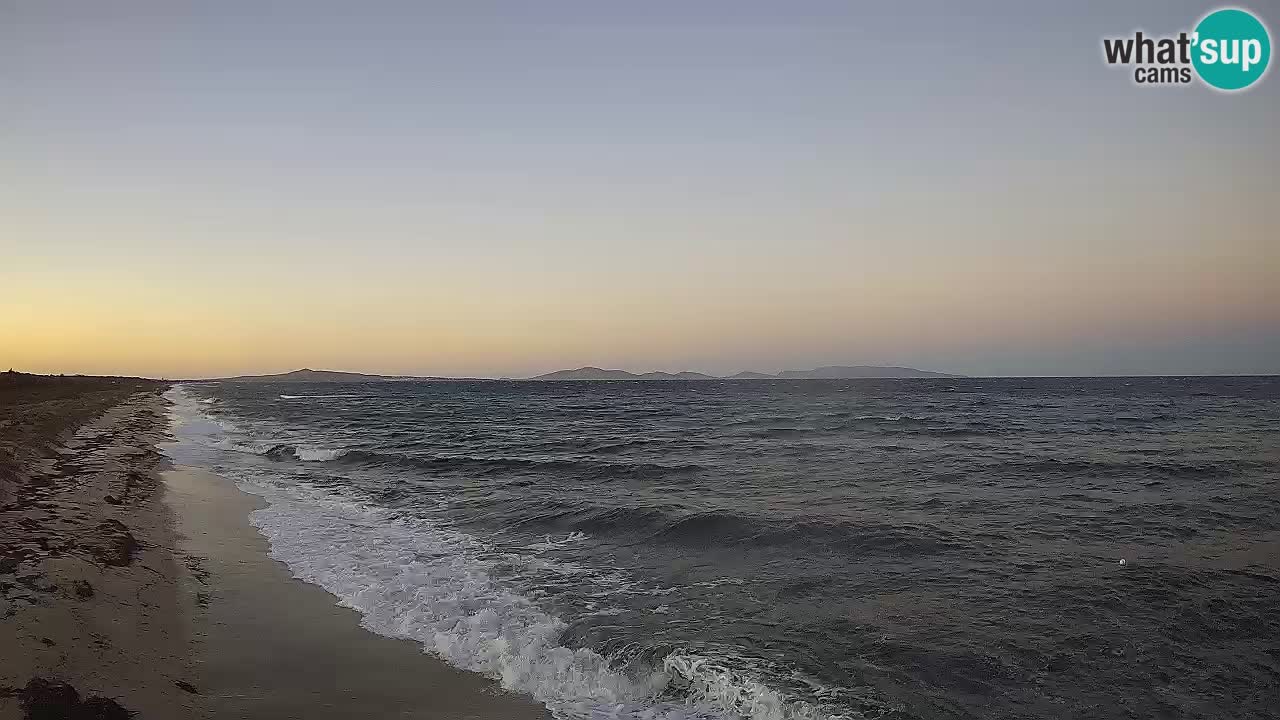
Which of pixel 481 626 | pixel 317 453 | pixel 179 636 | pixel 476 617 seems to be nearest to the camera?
pixel 179 636

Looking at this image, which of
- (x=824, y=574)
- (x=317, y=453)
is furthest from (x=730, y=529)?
(x=317, y=453)

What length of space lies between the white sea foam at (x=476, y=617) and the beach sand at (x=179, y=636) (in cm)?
37

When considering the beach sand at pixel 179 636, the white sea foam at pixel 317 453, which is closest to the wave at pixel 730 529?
the beach sand at pixel 179 636

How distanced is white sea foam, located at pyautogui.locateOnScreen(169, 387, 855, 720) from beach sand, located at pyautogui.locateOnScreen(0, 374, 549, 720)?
365mm

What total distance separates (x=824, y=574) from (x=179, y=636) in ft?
29.0

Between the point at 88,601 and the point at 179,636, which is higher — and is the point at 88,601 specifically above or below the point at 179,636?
above

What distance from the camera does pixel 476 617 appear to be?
930 cm

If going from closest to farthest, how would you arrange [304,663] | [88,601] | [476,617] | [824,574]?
1. [304,663]
2. [88,601]
3. [476,617]
4. [824,574]

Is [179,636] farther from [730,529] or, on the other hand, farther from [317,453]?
[317,453]

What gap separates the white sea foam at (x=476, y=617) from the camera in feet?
22.7

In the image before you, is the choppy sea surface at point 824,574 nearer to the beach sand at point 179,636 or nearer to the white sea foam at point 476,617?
the white sea foam at point 476,617

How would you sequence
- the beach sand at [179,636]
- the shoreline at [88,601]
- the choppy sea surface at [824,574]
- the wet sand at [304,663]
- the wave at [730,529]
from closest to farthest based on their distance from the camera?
1. the shoreline at [88,601]
2. the beach sand at [179,636]
3. the wet sand at [304,663]
4. the choppy sea surface at [824,574]
5. the wave at [730,529]

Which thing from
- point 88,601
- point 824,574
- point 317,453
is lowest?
point 317,453

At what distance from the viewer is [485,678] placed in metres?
7.49
